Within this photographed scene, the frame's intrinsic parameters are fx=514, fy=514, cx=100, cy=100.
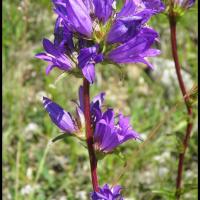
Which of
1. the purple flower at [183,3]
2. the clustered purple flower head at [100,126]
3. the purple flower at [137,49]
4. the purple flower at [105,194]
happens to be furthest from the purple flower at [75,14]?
the purple flower at [183,3]

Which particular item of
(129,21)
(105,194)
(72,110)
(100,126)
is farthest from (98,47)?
(72,110)

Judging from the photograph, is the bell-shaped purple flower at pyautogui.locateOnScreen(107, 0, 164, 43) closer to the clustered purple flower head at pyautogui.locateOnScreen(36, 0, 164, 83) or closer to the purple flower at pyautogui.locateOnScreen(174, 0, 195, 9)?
the clustered purple flower head at pyautogui.locateOnScreen(36, 0, 164, 83)

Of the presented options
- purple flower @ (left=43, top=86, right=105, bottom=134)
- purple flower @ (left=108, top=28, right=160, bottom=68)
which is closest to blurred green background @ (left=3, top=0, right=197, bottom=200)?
purple flower @ (left=43, top=86, right=105, bottom=134)

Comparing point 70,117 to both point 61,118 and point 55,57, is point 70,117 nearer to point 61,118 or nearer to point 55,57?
point 61,118

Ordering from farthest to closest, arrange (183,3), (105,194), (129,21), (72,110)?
1. (72,110)
2. (183,3)
3. (105,194)
4. (129,21)

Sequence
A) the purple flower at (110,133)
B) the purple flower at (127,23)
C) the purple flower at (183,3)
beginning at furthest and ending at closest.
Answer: the purple flower at (183,3) < the purple flower at (110,133) < the purple flower at (127,23)

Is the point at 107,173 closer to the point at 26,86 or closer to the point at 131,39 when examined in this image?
the point at 26,86

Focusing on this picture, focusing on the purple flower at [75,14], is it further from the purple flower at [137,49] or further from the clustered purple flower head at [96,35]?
the purple flower at [137,49]
